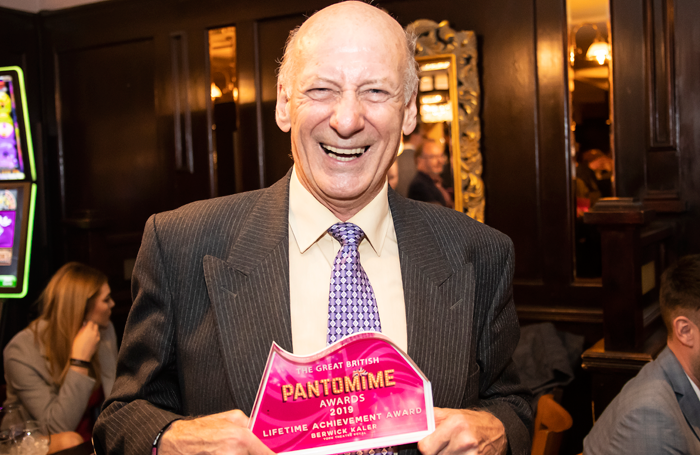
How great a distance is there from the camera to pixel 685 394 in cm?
205

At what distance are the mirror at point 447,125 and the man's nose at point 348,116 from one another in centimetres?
271

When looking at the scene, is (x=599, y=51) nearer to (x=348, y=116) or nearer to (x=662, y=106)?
(x=662, y=106)

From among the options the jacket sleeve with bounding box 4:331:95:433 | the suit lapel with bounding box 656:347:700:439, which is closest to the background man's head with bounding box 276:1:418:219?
the suit lapel with bounding box 656:347:700:439

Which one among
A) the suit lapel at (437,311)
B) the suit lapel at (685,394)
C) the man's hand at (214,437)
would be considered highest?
the suit lapel at (437,311)

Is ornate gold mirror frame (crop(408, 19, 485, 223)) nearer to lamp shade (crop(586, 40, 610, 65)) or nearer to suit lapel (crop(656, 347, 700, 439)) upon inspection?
lamp shade (crop(586, 40, 610, 65))

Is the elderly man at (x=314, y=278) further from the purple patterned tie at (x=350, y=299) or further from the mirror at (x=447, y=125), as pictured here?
the mirror at (x=447, y=125)

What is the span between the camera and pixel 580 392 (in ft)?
11.4

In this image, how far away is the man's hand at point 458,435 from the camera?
1.00 m

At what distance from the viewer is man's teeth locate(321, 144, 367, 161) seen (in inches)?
47.3

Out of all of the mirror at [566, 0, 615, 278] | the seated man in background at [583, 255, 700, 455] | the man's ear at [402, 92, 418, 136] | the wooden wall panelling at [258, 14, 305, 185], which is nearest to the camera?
the man's ear at [402, 92, 418, 136]

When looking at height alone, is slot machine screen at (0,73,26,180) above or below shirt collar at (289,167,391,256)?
above

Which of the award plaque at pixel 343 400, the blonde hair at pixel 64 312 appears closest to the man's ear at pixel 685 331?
the award plaque at pixel 343 400

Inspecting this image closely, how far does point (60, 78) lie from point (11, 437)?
3.80 metres

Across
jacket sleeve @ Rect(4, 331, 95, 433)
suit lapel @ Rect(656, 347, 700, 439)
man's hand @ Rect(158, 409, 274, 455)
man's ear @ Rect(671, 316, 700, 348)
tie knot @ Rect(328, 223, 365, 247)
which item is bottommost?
jacket sleeve @ Rect(4, 331, 95, 433)
